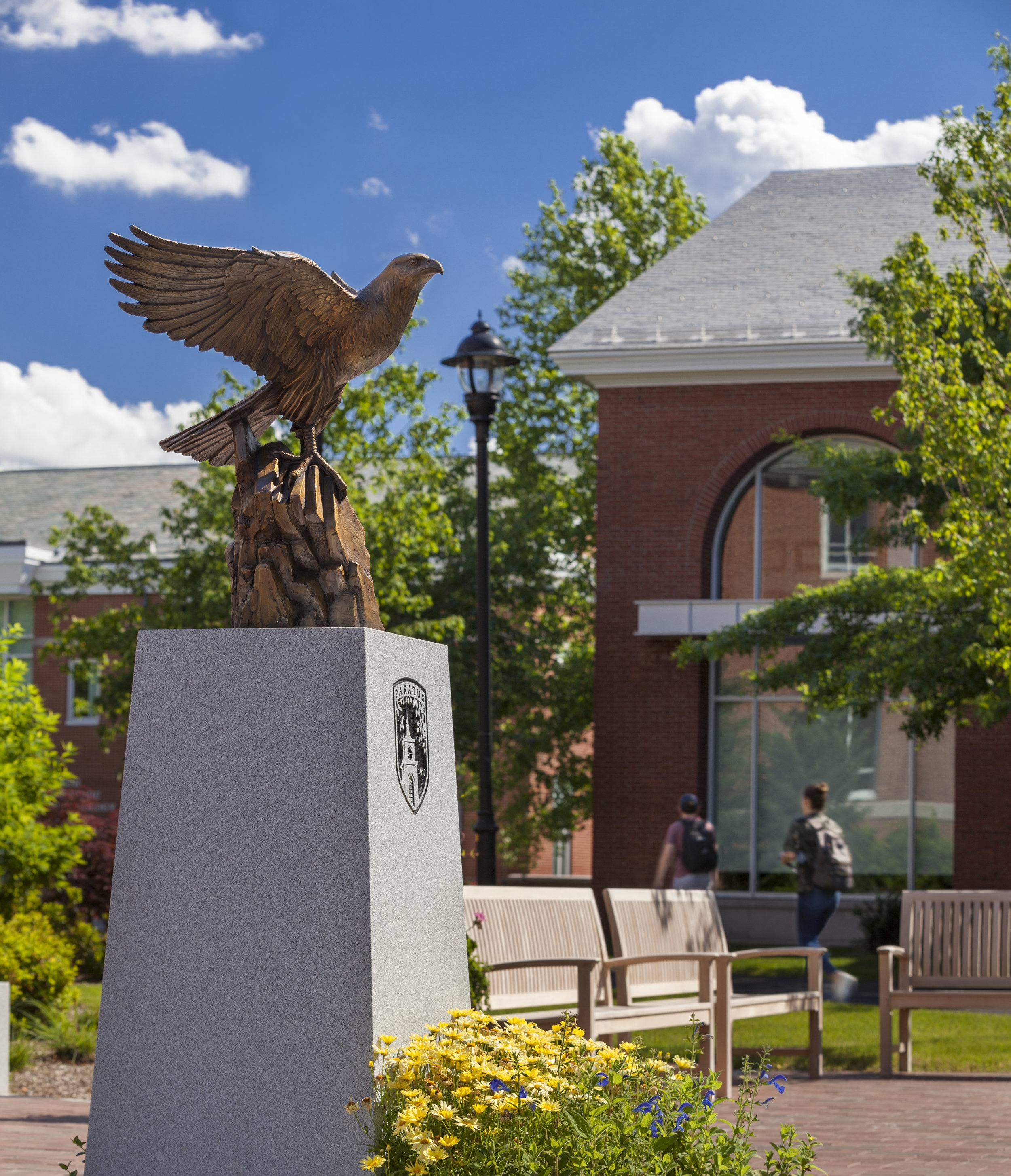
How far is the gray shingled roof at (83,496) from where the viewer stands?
30.7 meters

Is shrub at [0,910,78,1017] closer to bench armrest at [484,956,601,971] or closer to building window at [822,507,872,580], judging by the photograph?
bench armrest at [484,956,601,971]

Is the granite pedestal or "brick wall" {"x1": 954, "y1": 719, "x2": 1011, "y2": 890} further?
"brick wall" {"x1": 954, "y1": 719, "x2": 1011, "y2": 890}

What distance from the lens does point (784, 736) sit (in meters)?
19.0

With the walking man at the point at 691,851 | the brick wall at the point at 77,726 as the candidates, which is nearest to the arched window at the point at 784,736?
the walking man at the point at 691,851

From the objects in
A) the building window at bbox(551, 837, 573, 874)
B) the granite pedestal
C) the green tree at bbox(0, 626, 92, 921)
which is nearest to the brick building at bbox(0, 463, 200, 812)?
the building window at bbox(551, 837, 573, 874)

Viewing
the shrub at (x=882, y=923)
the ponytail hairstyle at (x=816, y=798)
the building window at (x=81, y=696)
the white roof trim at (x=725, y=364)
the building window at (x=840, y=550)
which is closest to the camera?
the ponytail hairstyle at (x=816, y=798)

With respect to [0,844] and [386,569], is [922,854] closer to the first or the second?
[386,569]

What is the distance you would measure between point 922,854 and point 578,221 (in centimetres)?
1625

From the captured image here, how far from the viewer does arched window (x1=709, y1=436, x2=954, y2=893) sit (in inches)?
728

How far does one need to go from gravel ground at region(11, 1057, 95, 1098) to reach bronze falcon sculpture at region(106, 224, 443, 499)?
4.02 metres

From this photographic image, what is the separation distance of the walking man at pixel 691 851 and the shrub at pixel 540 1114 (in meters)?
8.35

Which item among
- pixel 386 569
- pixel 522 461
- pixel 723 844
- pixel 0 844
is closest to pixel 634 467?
pixel 386 569

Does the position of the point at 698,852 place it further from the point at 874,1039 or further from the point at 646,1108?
the point at 646,1108

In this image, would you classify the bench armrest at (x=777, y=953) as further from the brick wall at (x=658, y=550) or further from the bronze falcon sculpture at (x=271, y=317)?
the brick wall at (x=658, y=550)
